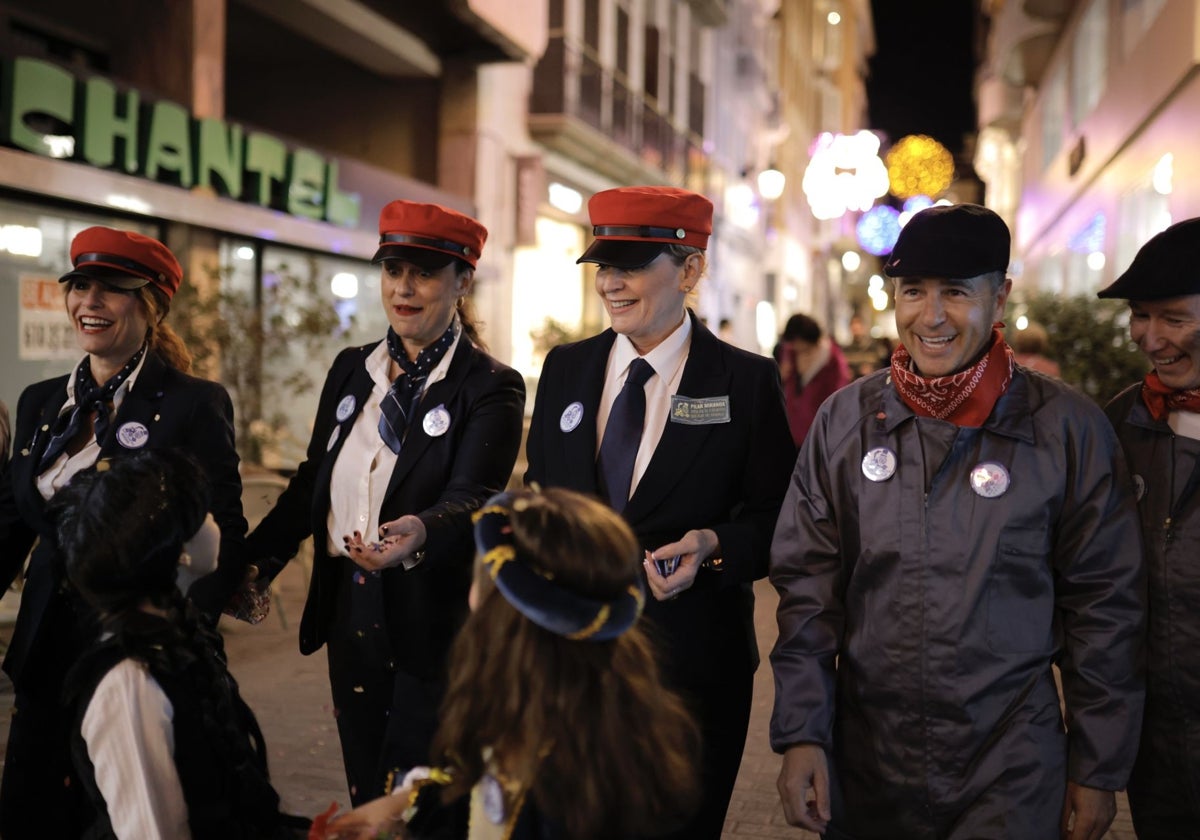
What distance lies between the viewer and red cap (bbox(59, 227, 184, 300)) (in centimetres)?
351

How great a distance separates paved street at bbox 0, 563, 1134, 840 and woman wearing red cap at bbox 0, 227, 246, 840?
2.01 metres

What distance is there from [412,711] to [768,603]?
6485 mm

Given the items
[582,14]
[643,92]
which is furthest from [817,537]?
[643,92]

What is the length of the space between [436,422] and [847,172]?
17627 mm

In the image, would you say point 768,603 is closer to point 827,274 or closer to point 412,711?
point 412,711

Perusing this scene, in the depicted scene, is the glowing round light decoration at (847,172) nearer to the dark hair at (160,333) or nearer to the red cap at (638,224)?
the dark hair at (160,333)

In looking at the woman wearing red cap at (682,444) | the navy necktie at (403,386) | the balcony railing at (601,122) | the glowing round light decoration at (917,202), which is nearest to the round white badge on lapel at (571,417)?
the woman wearing red cap at (682,444)

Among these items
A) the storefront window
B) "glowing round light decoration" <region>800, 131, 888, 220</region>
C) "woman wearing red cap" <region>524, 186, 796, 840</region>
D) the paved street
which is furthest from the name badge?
"glowing round light decoration" <region>800, 131, 888, 220</region>

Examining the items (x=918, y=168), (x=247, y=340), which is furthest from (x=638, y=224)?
(x=918, y=168)

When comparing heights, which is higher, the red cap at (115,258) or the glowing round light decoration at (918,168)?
the glowing round light decoration at (918,168)

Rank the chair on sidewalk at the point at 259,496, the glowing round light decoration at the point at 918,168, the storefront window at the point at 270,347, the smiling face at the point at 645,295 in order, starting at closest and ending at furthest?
the smiling face at the point at 645,295 < the chair on sidewalk at the point at 259,496 < the storefront window at the point at 270,347 < the glowing round light decoration at the point at 918,168

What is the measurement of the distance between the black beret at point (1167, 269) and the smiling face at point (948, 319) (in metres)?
0.36

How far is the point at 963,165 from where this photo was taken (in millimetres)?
54031

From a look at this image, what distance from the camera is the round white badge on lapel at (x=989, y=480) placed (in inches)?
105
